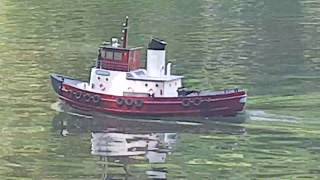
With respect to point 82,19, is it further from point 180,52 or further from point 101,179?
point 101,179

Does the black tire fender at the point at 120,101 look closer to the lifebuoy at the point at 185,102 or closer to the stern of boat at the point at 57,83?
the lifebuoy at the point at 185,102

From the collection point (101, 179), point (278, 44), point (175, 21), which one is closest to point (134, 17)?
point (175, 21)

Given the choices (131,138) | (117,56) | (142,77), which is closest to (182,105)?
(142,77)

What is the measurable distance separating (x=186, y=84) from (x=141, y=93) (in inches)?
233

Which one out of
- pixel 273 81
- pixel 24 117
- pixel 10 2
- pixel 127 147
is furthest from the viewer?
pixel 10 2

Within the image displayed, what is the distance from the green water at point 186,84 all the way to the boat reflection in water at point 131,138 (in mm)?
29

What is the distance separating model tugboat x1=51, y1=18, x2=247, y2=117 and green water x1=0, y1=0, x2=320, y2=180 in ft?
1.48

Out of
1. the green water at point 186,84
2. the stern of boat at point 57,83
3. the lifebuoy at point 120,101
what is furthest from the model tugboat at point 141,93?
the green water at point 186,84

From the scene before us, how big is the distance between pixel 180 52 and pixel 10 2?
30425mm

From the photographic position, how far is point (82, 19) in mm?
58812

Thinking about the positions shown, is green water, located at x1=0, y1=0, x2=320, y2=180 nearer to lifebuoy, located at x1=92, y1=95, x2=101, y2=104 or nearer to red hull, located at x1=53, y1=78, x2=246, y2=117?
red hull, located at x1=53, y1=78, x2=246, y2=117

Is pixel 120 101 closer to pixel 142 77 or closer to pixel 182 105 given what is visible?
pixel 142 77

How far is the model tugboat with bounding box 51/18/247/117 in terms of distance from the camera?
28.7m

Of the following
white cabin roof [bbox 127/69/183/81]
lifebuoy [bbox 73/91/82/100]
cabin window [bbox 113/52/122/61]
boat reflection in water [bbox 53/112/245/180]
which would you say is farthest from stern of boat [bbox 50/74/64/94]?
white cabin roof [bbox 127/69/183/81]
